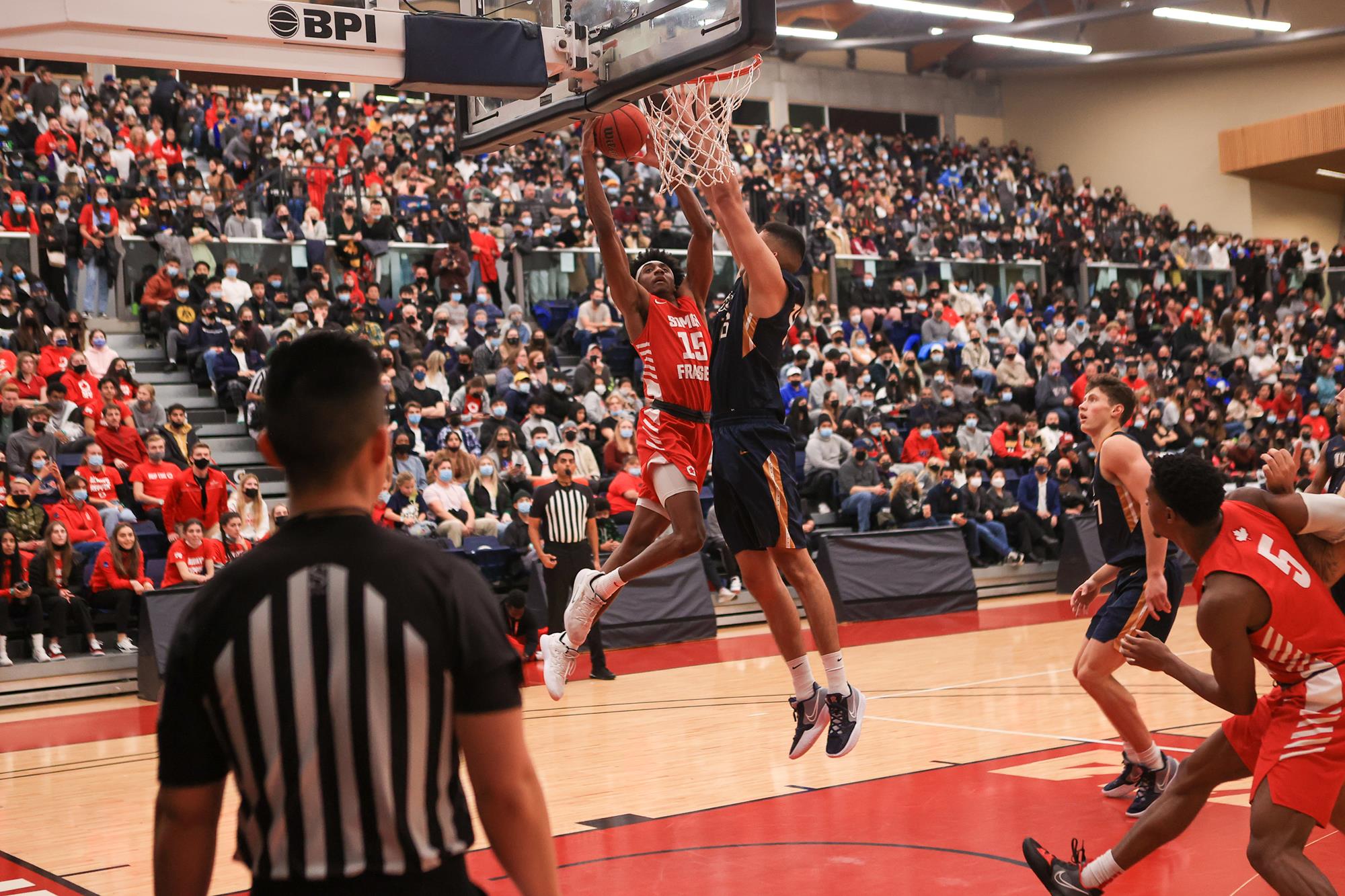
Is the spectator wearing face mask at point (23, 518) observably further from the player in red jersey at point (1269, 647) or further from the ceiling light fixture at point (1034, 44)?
the ceiling light fixture at point (1034, 44)

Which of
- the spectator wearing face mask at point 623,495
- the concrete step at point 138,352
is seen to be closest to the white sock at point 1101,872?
the spectator wearing face mask at point 623,495

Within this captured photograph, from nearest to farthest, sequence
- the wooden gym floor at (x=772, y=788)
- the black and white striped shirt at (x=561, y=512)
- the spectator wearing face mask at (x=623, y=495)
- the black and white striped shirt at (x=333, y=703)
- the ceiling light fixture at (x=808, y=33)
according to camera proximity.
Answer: the black and white striped shirt at (x=333, y=703)
the wooden gym floor at (x=772, y=788)
the black and white striped shirt at (x=561, y=512)
the spectator wearing face mask at (x=623, y=495)
the ceiling light fixture at (x=808, y=33)

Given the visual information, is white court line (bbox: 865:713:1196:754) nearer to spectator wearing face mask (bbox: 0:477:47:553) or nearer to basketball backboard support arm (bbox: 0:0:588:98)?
basketball backboard support arm (bbox: 0:0:588:98)

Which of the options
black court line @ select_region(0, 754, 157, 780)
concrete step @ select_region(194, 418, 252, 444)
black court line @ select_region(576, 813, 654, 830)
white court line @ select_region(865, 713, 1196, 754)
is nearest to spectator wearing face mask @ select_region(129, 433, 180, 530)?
concrete step @ select_region(194, 418, 252, 444)

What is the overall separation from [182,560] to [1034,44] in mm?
22466

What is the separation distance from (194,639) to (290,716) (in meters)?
0.19

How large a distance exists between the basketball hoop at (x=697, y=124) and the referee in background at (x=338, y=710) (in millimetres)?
3463

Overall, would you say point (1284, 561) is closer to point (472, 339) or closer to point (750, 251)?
point (750, 251)

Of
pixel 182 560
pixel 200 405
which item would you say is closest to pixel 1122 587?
pixel 182 560

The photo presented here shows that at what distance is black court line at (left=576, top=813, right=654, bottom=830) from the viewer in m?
6.04

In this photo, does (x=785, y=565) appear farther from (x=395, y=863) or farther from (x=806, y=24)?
(x=806, y=24)

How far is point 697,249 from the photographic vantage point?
573 centimetres

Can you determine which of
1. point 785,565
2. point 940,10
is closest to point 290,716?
point 785,565

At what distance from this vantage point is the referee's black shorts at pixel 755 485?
5406 millimetres
